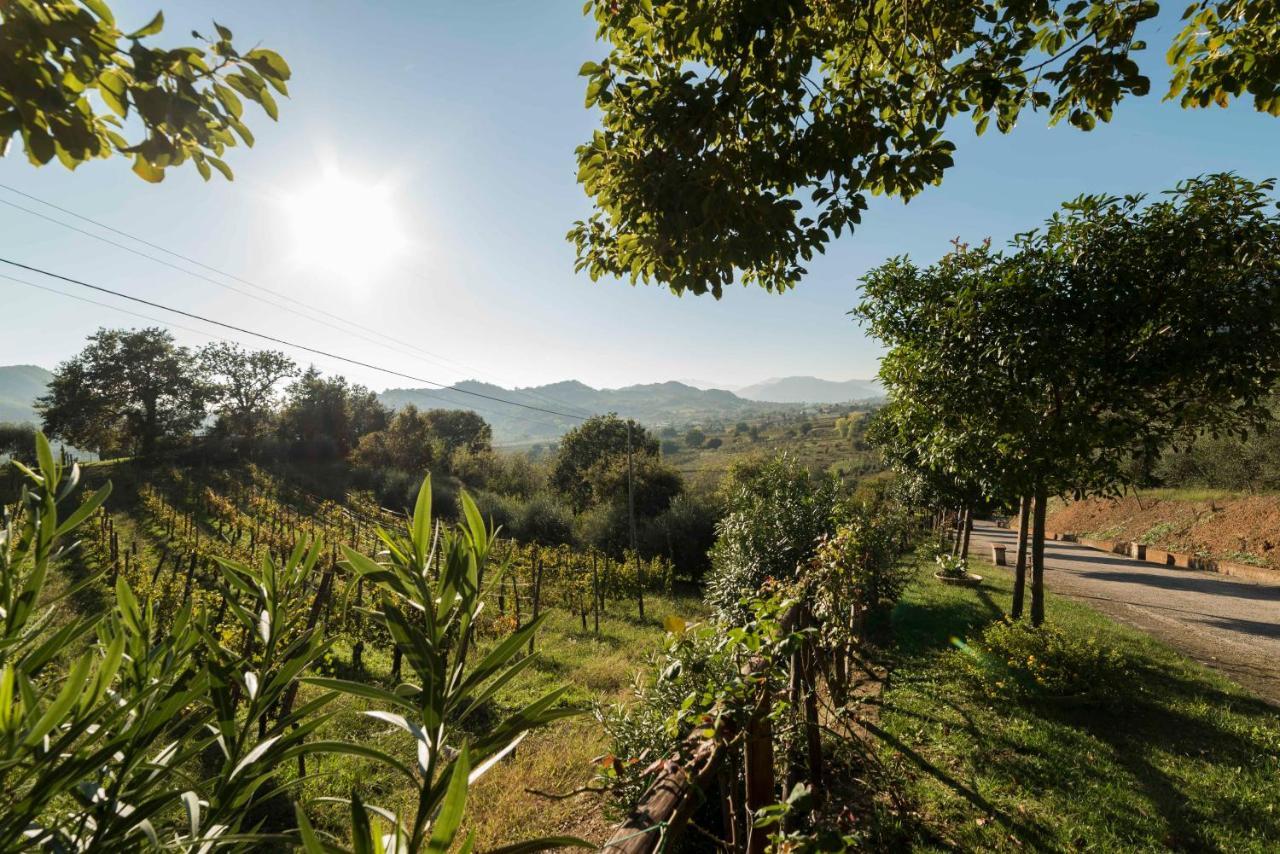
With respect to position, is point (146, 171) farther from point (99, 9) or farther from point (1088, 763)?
point (1088, 763)

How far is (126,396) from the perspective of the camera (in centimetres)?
3753

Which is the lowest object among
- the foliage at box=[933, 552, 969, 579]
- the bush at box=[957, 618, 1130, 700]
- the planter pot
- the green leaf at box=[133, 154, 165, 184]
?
the planter pot

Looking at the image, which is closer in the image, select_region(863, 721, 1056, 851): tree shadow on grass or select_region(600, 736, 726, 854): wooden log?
select_region(600, 736, 726, 854): wooden log

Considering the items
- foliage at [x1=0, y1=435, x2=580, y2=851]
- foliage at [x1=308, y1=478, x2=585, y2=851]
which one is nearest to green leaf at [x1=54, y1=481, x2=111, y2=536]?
foliage at [x1=0, y1=435, x2=580, y2=851]

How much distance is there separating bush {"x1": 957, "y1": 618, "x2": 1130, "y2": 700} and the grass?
0.14 meters

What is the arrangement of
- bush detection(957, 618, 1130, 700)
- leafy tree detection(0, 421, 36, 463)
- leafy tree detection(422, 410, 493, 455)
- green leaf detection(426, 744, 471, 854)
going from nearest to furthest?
green leaf detection(426, 744, 471, 854)
bush detection(957, 618, 1130, 700)
leafy tree detection(0, 421, 36, 463)
leafy tree detection(422, 410, 493, 455)

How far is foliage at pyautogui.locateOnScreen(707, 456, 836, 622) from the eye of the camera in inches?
306

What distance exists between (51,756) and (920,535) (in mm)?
22645

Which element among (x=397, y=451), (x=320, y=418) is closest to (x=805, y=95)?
(x=397, y=451)

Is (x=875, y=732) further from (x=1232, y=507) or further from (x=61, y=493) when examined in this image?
(x=1232, y=507)

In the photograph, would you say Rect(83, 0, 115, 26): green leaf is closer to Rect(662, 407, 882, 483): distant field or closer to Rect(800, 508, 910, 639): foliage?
Rect(800, 508, 910, 639): foliage

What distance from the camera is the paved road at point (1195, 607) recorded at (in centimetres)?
707

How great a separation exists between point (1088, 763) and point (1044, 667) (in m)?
1.19

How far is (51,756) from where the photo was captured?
30.0 inches
